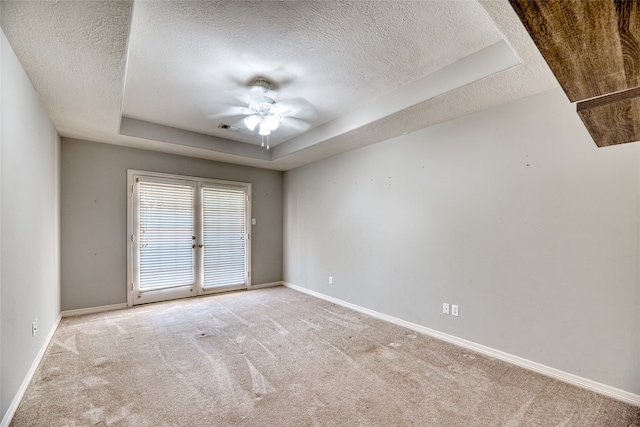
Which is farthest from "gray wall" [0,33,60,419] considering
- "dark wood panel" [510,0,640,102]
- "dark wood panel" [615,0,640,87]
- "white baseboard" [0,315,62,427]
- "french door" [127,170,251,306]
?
"dark wood panel" [615,0,640,87]

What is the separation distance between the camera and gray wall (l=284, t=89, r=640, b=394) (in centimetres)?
222

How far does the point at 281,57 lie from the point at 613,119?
2182 mm

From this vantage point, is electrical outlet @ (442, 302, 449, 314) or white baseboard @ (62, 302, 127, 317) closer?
electrical outlet @ (442, 302, 449, 314)

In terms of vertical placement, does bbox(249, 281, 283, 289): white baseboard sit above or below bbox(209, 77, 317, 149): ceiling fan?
below

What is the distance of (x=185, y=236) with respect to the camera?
16.2ft

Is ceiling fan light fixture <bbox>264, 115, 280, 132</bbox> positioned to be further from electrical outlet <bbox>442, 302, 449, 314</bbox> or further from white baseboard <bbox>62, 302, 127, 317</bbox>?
white baseboard <bbox>62, 302, 127, 317</bbox>

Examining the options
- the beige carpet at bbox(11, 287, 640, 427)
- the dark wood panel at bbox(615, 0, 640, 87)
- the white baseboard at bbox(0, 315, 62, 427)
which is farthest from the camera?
the beige carpet at bbox(11, 287, 640, 427)

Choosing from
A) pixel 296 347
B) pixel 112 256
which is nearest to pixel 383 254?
pixel 296 347

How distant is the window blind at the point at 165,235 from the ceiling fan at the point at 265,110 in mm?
1766

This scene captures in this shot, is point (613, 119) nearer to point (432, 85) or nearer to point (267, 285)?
point (432, 85)

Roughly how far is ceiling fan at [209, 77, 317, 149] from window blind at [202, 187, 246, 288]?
172 centimetres

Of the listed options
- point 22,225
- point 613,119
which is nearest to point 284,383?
point 22,225

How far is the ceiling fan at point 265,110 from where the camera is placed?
2.95 m

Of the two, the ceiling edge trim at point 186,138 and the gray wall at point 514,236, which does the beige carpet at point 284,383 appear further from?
the ceiling edge trim at point 186,138
